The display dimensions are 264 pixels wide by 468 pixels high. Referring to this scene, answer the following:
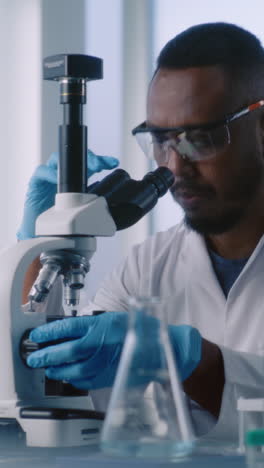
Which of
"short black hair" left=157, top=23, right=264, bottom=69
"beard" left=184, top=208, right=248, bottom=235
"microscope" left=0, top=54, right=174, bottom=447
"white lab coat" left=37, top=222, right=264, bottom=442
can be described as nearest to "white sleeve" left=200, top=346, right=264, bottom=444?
"white lab coat" left=37, top=222, right=264, bottom=442

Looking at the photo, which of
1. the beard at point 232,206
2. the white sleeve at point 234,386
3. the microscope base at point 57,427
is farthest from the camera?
the beard at point 232,206

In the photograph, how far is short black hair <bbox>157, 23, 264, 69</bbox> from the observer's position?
2.18m

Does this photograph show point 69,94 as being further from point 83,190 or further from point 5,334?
point 5,334

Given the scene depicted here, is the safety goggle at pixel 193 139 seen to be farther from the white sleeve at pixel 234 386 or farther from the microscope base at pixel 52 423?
the microscope base at pixel 52 423

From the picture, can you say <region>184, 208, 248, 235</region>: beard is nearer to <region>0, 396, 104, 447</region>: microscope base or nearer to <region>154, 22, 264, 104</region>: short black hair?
<region>154, 22, 264, 104</region>: short black hair

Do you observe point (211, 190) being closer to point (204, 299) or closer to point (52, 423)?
point (204, 299)

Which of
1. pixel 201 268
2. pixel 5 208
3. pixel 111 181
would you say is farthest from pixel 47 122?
pixel 111 181

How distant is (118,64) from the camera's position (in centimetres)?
362

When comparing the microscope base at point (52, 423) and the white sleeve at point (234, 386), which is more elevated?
the microscope base at point (52, 423)

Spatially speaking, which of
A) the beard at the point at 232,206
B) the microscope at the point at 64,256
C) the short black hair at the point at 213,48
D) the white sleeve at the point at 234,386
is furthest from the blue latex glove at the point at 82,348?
the short black hair at the point at 213,48

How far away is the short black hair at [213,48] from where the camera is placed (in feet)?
7.15

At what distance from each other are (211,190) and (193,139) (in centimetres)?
23

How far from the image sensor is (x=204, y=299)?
2260 mm

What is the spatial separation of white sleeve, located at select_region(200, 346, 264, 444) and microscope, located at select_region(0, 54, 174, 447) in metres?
0.34
